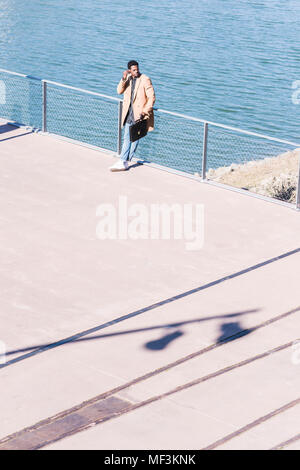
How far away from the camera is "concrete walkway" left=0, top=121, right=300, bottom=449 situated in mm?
7711

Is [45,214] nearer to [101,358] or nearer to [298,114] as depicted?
[101,358]

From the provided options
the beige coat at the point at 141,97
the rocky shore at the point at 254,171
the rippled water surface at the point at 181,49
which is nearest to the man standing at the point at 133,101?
the beige coat at the point at 141,97

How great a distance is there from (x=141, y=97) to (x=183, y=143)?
15.1 feet

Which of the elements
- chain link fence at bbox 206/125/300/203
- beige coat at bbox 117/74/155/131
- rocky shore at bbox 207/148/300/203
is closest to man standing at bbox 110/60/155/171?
beige coat at bbox 117/74/155/131

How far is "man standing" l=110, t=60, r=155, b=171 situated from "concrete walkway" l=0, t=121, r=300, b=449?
60cm

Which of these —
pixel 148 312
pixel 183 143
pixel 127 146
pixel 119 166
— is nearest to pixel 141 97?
pixel 127 146

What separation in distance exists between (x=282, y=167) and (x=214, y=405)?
17321 mm

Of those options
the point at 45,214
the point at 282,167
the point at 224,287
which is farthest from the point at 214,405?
the point at 282,167

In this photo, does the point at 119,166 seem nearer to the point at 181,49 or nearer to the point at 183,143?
the point at 183,143

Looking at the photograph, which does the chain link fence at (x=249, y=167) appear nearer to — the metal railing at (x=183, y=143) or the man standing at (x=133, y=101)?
the metal railing at (x=183, y=143)

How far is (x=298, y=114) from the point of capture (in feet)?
128

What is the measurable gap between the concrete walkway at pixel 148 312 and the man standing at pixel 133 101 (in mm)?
603

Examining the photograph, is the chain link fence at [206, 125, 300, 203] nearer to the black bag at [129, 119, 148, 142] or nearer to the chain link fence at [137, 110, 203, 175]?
the chain link fence at [137, 110, 203, 175]

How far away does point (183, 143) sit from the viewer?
1908cm
